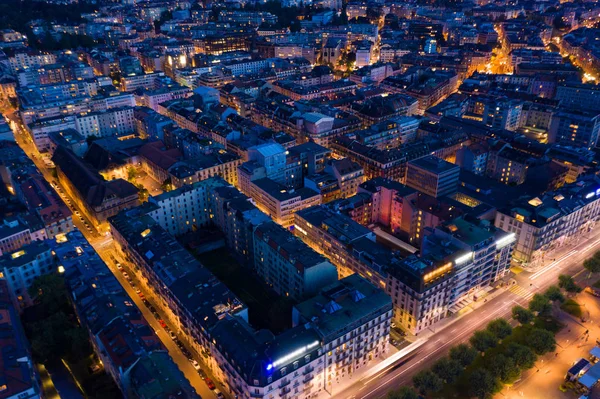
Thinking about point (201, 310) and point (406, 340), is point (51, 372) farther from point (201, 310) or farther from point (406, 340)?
point (406, 340)

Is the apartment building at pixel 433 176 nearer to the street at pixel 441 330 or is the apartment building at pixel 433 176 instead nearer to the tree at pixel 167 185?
the street at pixel 441 330

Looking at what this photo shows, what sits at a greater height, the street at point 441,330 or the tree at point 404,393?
the tree at point 404,393

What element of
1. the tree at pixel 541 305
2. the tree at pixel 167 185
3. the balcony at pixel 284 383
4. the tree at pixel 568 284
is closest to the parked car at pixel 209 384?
the balcony at pixel 284 383

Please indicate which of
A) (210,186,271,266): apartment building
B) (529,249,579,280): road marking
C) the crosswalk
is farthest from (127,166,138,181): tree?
(529,249,579,280): road marking

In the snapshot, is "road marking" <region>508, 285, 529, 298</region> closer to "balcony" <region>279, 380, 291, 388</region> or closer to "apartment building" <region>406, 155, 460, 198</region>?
"apartment building" <region>406, 155, 460, 198</region>

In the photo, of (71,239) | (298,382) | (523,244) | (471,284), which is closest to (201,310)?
(298,382)

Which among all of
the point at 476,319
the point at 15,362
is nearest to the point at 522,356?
the point at 476,319
